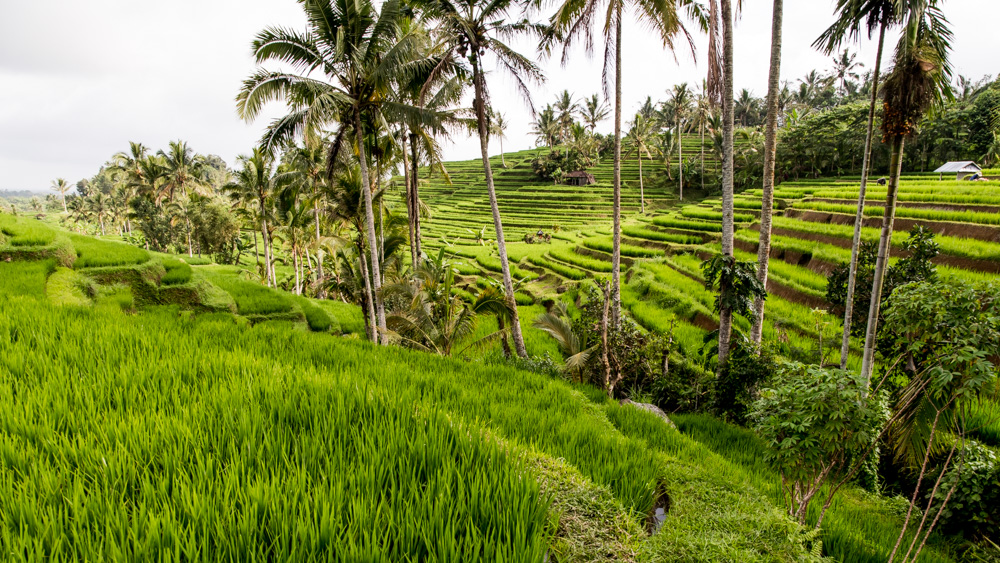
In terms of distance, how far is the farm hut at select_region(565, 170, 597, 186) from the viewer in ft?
174

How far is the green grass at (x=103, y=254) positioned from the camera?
9.59 meters

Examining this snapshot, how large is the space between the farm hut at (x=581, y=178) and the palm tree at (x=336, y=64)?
147 ft

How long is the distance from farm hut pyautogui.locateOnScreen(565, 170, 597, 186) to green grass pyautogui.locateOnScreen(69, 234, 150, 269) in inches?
1892

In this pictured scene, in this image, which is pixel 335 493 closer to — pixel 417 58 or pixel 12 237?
pixel 417 58

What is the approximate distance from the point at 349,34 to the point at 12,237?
8367 mm

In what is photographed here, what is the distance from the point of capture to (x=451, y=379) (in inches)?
205

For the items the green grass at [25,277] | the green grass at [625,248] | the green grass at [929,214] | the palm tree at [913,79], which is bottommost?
the green grass at [625,248]

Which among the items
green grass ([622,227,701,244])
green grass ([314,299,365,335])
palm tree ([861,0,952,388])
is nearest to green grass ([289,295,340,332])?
green grass ([314,299,365,335])

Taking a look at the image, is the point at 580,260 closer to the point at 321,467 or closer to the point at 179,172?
the point at 321,467

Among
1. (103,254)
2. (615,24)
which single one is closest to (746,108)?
(615,24)

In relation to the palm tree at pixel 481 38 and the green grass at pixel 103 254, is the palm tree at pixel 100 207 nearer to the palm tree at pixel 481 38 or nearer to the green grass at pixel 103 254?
the green grass at pixel 103 254

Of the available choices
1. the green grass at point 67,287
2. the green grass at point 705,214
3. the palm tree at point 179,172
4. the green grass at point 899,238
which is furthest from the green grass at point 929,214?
the palm tree at point 179,172

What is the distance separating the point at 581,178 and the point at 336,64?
153 feet

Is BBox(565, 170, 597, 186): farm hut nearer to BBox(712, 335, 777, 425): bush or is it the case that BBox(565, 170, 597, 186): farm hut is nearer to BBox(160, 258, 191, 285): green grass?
BBox(712, 335, 777, 425): bush
